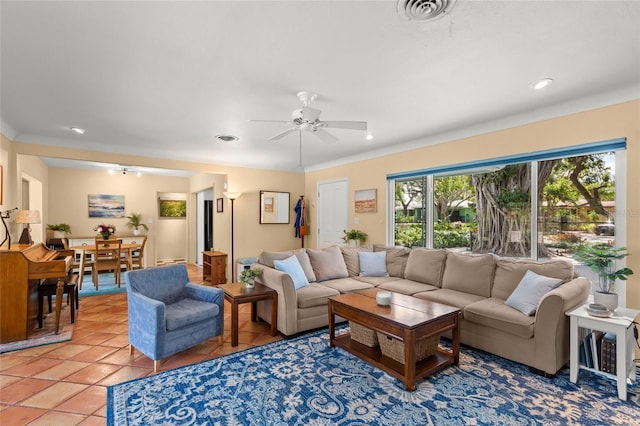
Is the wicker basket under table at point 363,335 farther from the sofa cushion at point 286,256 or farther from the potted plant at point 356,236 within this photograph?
the potted plant at point 356,236

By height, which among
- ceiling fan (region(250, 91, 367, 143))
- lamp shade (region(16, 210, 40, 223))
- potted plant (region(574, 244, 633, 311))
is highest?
ceiling fan (region(250, 91, 367, 143))

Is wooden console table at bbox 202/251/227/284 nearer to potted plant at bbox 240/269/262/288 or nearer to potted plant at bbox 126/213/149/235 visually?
potted plant at bbox 240/269/262/288

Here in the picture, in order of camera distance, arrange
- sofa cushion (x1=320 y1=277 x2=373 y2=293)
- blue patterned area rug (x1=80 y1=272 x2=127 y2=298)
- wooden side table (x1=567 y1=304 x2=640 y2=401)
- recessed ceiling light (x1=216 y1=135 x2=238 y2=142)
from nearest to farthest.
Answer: wooden side table (x1=567 y1=304 x2=640 y2=401) < sofa cushion (x1=320 y1=277 x2=373 y2=293) < recessed ceiling light (x1=216 y1=135 x2=238 y2=142) < blue patterned area rug (x1=80 y1=272 x2=127 y2=298)

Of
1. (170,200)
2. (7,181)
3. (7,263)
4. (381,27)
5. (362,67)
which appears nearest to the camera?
(381,27)

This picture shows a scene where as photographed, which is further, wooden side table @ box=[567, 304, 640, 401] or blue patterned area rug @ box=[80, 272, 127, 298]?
blue patterned area rug @ box=[80, 272, 127, 298]

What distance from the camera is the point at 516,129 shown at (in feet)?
11.3

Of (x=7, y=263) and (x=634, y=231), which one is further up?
(x=634, y=231)

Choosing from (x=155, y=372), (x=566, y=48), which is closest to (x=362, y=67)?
(x=566, y=48)

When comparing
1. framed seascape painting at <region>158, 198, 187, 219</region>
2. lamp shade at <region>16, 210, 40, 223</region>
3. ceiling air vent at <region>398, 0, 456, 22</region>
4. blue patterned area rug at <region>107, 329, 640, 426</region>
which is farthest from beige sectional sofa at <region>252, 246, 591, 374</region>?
framed seascape painting at <region>158, 198, 187, 219</region>

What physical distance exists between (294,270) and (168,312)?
4.65ft

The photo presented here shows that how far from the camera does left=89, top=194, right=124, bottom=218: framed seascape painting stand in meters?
7.14

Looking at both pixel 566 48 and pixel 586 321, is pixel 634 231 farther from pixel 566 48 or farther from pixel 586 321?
pixel 566 48

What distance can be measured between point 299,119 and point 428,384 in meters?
2.54

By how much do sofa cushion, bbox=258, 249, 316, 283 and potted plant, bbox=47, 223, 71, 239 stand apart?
554cm
